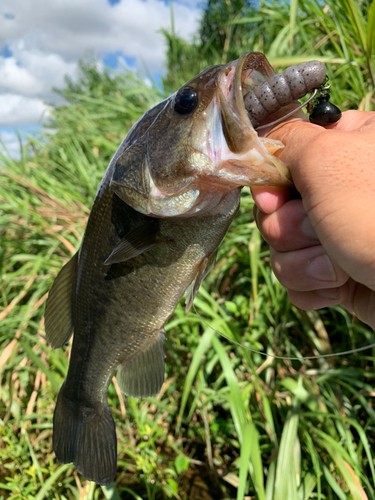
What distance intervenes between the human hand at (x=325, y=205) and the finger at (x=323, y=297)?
155mm

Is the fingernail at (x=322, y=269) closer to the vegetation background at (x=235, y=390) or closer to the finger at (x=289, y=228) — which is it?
the finger at (x=289, y=228)

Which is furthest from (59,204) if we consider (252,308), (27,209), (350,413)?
(350,413)

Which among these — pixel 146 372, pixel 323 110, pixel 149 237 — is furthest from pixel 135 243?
pixel 323 110

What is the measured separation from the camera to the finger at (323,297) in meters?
1.36

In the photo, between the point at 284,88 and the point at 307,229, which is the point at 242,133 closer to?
the point at 284,88

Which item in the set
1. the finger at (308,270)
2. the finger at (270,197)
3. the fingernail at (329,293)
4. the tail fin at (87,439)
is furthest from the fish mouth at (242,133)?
the tail fin at (87,439)

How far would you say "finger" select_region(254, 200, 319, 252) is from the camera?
1124 mm

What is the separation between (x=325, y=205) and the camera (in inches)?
35.6

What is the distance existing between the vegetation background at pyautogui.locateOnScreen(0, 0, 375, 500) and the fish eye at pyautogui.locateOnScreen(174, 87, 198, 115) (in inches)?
38.0

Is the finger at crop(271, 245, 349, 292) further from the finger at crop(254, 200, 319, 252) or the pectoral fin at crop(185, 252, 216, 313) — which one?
the pectoral fin at crop(185, 252, 216, 313)

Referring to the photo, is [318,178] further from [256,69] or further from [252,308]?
[252,308]

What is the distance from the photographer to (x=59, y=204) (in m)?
3.38

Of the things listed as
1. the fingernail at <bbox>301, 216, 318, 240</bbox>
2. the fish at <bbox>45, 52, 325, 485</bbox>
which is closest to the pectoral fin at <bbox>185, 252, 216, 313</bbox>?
the fish at <bbox>45, 52, 325, 485</bbox>

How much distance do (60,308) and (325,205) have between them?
115 centimetres
